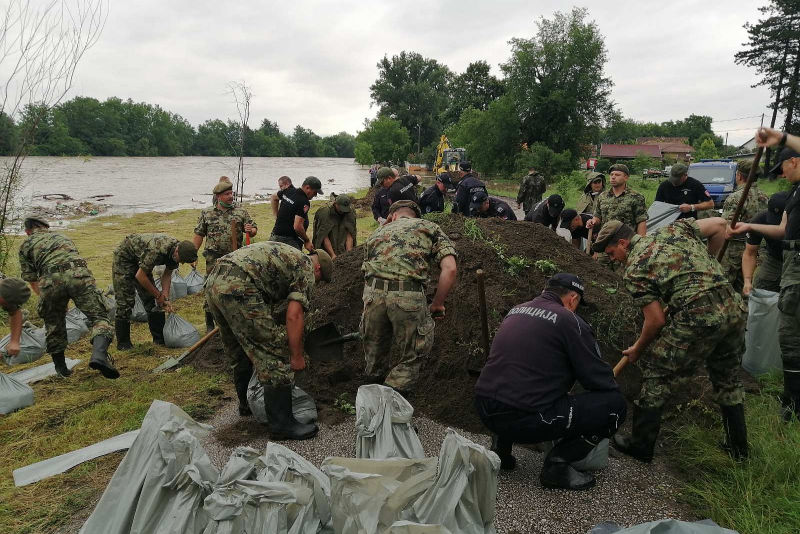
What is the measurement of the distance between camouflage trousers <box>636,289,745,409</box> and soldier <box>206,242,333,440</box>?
91.6 inches

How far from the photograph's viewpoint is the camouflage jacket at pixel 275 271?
3170 millimetres

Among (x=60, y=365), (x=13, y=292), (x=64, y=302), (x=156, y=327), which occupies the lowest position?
(x=60, y=365)

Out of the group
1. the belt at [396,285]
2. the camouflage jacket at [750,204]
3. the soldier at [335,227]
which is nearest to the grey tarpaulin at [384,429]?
the belt at [396,285]

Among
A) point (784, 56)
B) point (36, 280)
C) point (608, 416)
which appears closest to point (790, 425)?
point (608, 416)

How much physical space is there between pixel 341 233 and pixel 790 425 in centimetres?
588

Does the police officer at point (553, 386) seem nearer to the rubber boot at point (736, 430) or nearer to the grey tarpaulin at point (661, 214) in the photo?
the rubber boot at point (736, 430)

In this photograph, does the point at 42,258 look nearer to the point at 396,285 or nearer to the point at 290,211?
the point at 290,211

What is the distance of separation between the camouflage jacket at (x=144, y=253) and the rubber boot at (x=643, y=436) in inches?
185

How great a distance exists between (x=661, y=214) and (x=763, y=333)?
2.68 metres

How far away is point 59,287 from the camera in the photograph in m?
4.52

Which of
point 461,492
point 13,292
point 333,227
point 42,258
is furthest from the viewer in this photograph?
point 333,227

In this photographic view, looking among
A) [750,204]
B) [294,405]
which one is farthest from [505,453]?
[750,204]

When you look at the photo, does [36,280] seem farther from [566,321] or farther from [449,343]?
[566,321]

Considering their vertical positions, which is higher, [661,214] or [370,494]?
[661,214]
